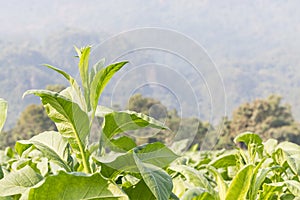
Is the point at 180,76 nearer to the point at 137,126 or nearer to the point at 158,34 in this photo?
the point at 158,34

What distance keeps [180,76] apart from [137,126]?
237 millimetres

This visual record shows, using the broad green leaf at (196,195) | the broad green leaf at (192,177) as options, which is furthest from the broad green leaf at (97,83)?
the broad green leaf at (192,177)

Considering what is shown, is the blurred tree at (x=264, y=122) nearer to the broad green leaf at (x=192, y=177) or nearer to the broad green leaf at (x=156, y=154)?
the broad green leaf at (x=192, y=177)

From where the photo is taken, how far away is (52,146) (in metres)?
1.10

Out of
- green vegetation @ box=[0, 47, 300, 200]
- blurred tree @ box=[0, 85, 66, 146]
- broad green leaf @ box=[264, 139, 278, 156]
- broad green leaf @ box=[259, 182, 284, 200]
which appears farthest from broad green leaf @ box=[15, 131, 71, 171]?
blurred tree @ box=[0, 85, 66, 146]

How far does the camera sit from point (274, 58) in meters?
132

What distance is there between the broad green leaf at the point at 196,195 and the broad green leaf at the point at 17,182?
0.97 ft

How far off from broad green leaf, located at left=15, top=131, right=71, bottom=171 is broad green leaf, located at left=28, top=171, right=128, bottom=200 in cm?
26

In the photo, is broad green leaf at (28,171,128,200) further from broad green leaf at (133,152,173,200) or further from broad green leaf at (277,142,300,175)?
broad green leaf at (277,142,300,175)

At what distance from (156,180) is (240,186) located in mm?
314

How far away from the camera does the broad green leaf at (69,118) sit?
0.89 meters

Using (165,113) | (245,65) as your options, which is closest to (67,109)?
(165,113)

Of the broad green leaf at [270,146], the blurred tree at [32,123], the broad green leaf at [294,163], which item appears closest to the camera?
the broad green leaf at [294,163]

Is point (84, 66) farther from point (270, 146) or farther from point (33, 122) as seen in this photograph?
point (33, 122)
